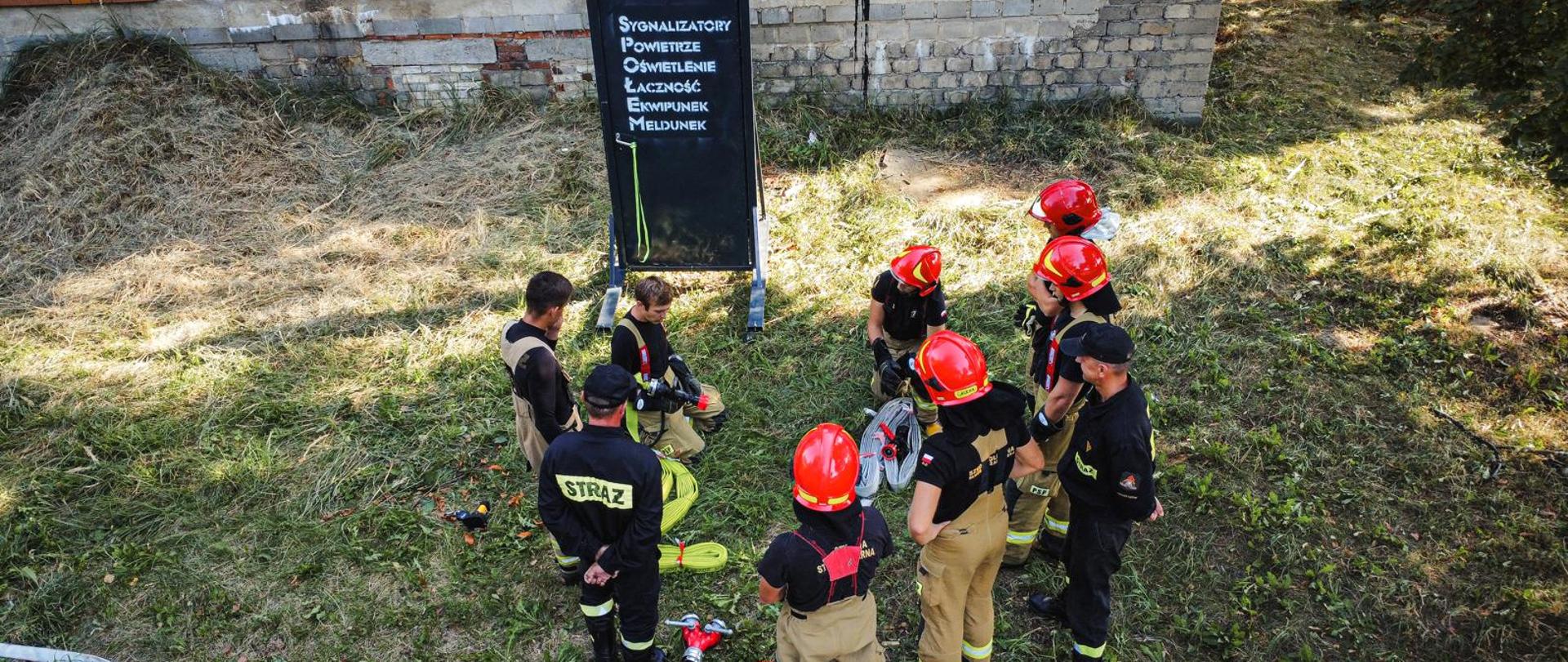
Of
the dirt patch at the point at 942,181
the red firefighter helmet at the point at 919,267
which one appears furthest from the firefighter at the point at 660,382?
the dirt patch at the point at 942,181

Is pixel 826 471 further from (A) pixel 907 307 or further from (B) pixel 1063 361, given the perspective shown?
(A) pixel 907 307

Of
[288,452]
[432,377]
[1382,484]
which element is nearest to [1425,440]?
[1382,484]

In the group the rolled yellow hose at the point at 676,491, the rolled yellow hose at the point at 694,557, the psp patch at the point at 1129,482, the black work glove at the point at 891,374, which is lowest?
the rolled yellow hose at the point at 694,557

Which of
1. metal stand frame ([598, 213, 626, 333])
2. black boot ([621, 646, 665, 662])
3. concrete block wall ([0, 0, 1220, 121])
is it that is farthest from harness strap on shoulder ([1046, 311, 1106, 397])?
concrete block wall ([0, 0, 1220, 121])

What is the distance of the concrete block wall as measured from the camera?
30.9ft

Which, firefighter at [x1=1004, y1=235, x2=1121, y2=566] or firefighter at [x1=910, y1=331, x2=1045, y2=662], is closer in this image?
firefighter at [x1=910, y1=331, x2=1045, y2=662]

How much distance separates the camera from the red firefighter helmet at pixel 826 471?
3.29 metres

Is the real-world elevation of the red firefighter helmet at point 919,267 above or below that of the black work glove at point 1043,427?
above

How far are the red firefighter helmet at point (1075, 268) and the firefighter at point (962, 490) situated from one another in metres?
0.90

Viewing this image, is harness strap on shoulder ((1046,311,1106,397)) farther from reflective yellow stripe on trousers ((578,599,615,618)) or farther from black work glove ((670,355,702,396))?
reflective yellow stripe on trousers ((578,599,615,618))

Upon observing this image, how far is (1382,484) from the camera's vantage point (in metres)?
5.42

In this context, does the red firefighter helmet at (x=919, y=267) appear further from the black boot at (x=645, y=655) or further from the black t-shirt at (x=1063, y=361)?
the black boot at (x=645, y=655)

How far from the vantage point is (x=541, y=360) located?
173 inches

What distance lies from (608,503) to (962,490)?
145cm
